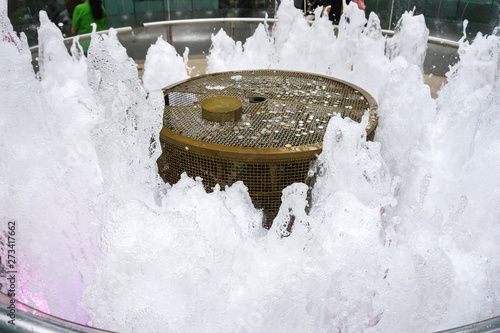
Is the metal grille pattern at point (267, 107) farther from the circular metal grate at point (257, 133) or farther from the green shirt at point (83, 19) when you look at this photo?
the green shirt at point (83, 19)

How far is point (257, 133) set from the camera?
2609mm

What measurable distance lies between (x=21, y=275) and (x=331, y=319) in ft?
4.97

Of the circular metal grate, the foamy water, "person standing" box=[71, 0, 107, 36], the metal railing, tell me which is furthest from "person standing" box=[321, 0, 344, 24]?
"person standing" box=[71, 0, 107, 36]

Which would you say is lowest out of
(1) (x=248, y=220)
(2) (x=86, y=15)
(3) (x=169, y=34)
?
(1) (x=248, y=220)

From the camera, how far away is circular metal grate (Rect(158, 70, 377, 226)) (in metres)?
2.40

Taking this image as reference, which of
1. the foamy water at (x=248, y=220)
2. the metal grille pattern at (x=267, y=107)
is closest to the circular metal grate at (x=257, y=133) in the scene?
the metal grille pattern at (x=267, y=107)

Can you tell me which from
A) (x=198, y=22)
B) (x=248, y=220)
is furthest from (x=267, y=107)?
(x=198, y=22)

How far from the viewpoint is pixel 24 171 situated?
2.19 meters

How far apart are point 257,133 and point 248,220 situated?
0.55m

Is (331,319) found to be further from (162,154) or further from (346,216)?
(162,154)

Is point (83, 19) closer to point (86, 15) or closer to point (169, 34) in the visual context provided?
point (86, 15)

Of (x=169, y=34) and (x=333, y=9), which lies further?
(x=333, y=9)

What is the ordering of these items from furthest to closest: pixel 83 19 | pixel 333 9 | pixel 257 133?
pixel 333 9
pixel 83 19
pixel 257 133

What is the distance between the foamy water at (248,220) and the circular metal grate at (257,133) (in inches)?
4.3
